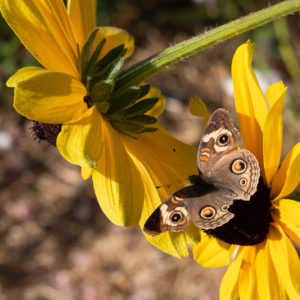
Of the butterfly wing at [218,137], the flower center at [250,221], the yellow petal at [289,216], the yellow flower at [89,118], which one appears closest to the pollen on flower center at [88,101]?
the yellow flower at [89,118]

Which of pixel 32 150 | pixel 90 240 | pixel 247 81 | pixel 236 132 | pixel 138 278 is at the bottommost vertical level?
pixel 138 278

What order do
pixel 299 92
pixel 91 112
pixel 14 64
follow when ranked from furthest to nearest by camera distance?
1. pixel 299 92
2. pixel 14 64
3. pixel 91 112

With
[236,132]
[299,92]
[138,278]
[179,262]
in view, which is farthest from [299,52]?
[236,132]

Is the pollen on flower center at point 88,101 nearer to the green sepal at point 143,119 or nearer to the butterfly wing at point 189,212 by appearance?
the green sepal at point 143,119

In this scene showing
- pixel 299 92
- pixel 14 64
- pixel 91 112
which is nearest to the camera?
pixel 91 112

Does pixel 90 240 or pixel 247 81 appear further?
pixel 90 240

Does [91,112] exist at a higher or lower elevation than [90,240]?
higher

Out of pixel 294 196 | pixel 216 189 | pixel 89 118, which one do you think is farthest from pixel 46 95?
pixel 294 196

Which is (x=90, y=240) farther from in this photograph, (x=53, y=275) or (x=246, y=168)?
(x=246, y=168)
